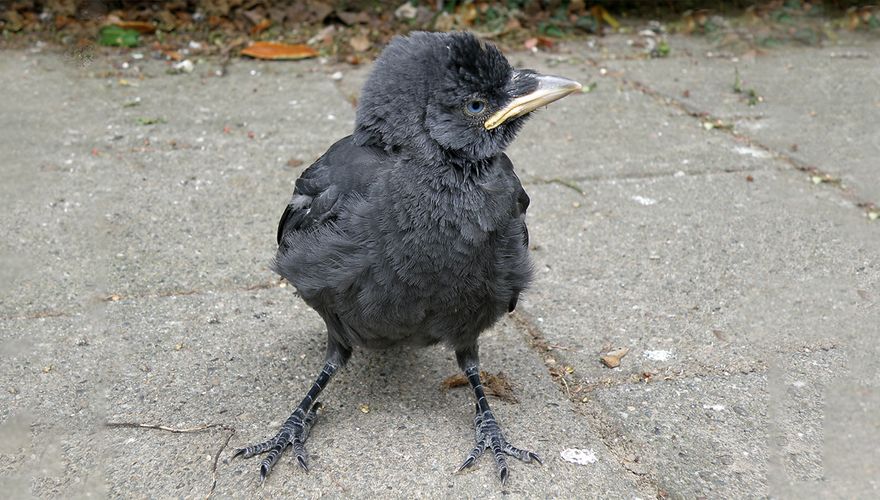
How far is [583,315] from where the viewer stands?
162 inches

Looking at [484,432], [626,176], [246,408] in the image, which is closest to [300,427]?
[246,408]

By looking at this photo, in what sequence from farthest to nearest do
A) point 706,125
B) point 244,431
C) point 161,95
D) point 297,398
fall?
1. point 161,95
2. point 706,125
3. point 297,398
4. point 244,431

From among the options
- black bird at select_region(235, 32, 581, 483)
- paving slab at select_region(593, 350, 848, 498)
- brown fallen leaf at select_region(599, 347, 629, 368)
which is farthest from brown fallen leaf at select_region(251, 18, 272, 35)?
paving slab at select_region(593, 350, 848, 498)

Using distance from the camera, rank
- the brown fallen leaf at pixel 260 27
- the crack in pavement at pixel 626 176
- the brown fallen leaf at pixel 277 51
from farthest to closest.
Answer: the brown fallen leaf at pixel 260 27
the brown fallen leaf at pixel 277 51
the crack in pavement at pixel 626 176

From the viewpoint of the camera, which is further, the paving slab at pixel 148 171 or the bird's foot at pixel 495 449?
the paving slab at pixel 148 171

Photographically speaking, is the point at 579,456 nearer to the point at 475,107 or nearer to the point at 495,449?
the point at 495,449

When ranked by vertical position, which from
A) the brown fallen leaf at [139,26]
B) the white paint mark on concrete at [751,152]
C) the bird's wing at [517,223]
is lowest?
the white paint mark on concrete at [751,152]

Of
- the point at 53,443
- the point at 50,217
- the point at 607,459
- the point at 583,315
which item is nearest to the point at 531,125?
the point at 583,315

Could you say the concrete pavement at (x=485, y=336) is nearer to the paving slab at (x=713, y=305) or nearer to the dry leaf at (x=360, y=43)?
the paving slab at (x=713, y=305)

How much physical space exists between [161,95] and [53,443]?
13.2 ft

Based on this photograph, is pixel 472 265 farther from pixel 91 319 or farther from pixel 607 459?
pixel 91 319

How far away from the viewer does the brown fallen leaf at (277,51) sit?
758 cm

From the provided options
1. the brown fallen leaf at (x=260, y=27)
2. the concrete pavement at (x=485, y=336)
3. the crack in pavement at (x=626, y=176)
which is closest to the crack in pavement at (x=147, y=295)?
the concrete pavement at (x=485, y=336)

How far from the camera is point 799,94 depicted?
686 centimetres
